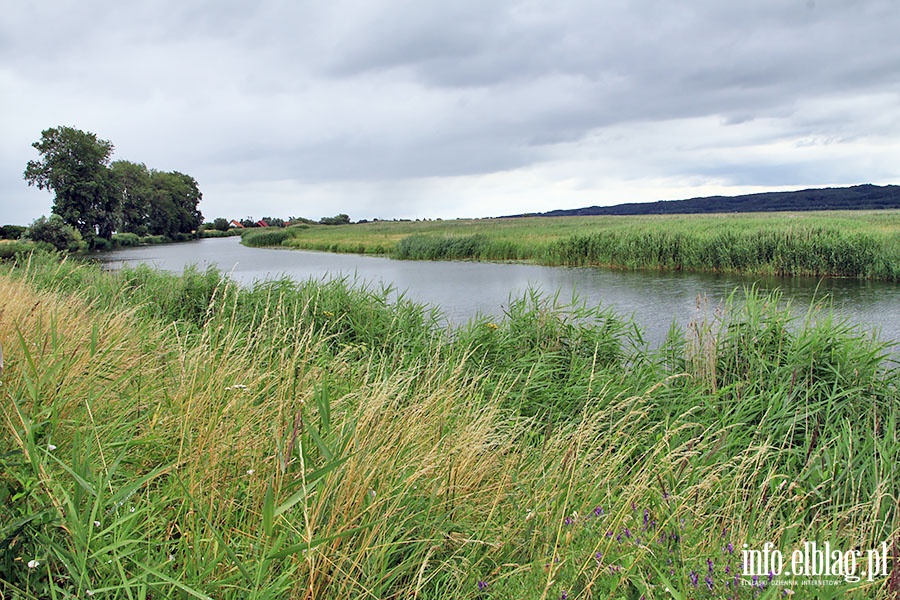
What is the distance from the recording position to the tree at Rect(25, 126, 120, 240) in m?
45.3

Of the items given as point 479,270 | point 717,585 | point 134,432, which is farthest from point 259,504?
point 479,270

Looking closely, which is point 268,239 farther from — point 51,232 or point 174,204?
point 174,204

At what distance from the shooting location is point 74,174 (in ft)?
153

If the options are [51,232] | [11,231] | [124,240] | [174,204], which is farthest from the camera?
[174,204]

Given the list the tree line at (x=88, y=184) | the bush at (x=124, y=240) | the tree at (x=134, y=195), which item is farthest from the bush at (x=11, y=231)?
the tree at (x=134, y=195)

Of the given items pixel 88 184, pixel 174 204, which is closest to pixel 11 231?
pixel 88 184

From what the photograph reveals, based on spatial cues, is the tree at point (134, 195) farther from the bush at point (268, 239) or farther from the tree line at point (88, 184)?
the bush at point (268, 239)

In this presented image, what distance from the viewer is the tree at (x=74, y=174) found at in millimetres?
45344

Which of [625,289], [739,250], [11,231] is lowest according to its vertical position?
[625,289]

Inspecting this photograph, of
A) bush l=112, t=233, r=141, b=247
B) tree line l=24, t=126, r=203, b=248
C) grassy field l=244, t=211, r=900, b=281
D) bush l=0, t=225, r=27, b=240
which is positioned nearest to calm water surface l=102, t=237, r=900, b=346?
grassy field l=244, t=211, r=900, b=281

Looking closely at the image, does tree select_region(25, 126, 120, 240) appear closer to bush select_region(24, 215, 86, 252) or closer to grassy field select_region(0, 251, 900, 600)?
bush select_region(24, 215, 86, 252)

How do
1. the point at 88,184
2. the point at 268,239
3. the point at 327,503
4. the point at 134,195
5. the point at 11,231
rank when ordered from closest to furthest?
the point at 327,503 < the point at 11,231 < the point at 88,184 < the point at 268,239 < the point at 134,195

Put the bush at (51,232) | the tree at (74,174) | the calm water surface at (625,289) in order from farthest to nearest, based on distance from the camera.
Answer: the tree at (74,174) < the bush at (51,232) < the calm water surface at (625,289)

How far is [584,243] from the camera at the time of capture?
72.5 ft
